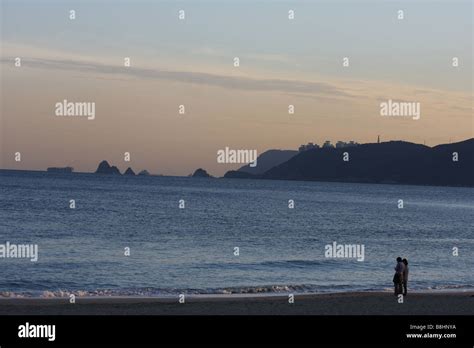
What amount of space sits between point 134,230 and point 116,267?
29.5 m

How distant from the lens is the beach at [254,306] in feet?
79.5

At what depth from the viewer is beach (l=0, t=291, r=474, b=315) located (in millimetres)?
24234
